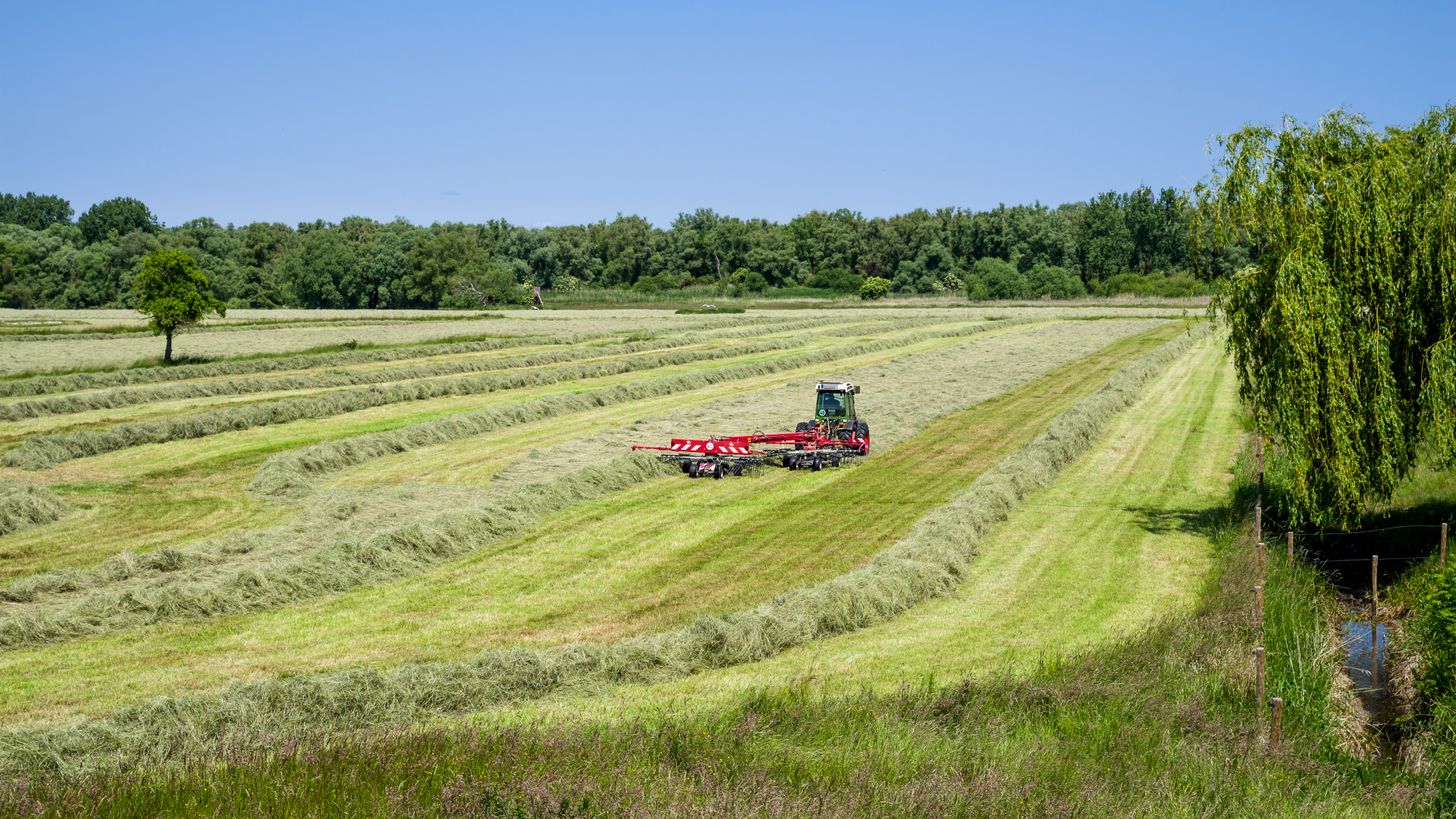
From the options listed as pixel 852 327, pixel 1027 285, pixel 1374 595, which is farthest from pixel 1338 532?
pixel 1027 285

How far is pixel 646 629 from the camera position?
47.8ft

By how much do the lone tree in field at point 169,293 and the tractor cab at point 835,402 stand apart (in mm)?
33485

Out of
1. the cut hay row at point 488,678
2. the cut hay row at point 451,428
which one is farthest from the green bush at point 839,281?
the cut hay row at point 488,678

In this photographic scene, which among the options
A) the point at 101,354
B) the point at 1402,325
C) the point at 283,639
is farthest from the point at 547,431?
the point at 101,354

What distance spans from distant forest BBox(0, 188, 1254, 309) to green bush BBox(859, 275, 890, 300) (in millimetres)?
1358

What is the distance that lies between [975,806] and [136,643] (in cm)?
1076

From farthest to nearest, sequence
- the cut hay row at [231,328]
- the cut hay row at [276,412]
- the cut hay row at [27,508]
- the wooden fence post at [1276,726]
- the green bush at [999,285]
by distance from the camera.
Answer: the green bush at [999,285], the cut hay row at [231,328], the cut hay row at [276,412], the cut hay row at [27,508], the wooden fence post at [1276,726]

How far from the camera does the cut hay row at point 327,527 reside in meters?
14.8

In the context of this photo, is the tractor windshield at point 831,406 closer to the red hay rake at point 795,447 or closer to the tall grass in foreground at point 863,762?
the red hay rake at point 795,447

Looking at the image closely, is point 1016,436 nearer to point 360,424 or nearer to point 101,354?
point 360,424

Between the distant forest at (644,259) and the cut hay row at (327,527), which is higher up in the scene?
the distant forest at (644,259)

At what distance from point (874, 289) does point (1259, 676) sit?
135371 millimetres

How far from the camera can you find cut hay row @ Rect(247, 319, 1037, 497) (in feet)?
79.5

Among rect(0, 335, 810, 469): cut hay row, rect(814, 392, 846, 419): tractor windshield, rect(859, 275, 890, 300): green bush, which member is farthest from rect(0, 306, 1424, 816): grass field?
rect(859, 275, 890, 300): green bush
